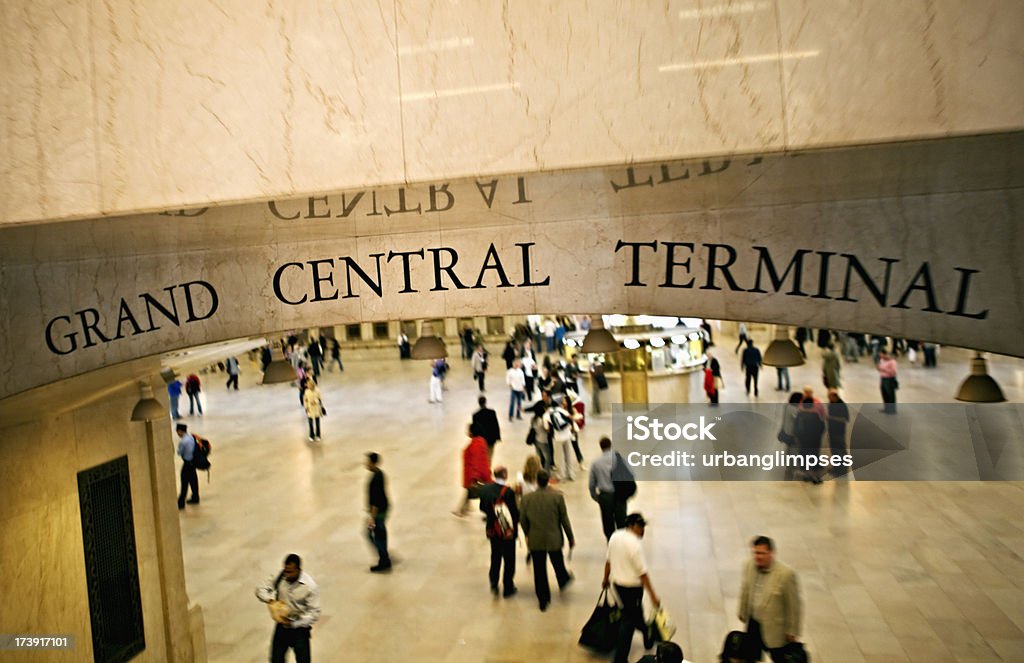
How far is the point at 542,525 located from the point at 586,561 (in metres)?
1.59

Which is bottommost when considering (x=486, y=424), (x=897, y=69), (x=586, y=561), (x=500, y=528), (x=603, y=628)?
(x=586, y=561)

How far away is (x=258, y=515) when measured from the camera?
11805 mm

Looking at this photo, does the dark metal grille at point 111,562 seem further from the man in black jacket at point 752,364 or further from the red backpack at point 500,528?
the man in black jacket at point 752,364

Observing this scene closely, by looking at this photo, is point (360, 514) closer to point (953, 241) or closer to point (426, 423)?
point (426, 423)

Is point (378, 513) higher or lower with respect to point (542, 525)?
lower

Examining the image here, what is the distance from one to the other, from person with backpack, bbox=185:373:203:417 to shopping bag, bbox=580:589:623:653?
52.1ft

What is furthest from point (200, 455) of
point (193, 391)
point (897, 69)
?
point (897, 69)

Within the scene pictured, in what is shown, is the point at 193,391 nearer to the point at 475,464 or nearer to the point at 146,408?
the point at 475,464

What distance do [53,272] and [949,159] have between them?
17.7 feet

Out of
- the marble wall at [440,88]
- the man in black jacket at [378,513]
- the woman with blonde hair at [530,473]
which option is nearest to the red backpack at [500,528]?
the woman with blonde hair at [530,473]

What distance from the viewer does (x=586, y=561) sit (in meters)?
9.06

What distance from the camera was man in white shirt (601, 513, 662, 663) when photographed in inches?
259

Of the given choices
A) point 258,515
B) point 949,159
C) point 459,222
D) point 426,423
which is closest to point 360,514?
point 258,515

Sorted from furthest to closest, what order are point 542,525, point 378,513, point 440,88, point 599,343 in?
point 378,513
point 542,525
point 599,343
point 440,88
